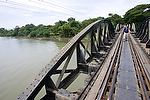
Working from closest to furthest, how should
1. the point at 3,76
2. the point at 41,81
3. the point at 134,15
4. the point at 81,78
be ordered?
the point at 41,81 < the point at 81,78 < the point at 3,76 < the point at 134,15

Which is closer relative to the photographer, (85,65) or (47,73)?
(47,73)

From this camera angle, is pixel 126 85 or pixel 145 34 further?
pixel 145 34

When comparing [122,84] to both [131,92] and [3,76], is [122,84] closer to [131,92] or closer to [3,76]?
[131,92]

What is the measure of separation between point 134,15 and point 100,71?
114 feet

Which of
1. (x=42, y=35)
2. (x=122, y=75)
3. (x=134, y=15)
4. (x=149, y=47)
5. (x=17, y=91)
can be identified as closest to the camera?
(x=122, y=75)

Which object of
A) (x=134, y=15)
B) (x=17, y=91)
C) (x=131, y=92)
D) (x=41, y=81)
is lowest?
(x=17, y=91)

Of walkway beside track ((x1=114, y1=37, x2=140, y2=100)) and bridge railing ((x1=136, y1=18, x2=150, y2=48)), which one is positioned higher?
bridge railing ((x1=136, y1=18, x2=150, y2=48))

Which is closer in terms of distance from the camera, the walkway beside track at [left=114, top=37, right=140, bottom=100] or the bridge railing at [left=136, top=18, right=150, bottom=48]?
the walkway beside track at [left=114, top=37, right=140, bottom=100]

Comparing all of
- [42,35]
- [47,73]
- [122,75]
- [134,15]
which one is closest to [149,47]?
[122,75]

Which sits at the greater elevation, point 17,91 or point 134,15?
point 134,15

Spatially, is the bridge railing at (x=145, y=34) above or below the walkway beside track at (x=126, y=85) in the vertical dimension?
above

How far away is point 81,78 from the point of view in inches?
347

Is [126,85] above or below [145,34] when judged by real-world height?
below

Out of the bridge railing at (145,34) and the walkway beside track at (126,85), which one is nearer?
the walkway beside track at (126,85)
